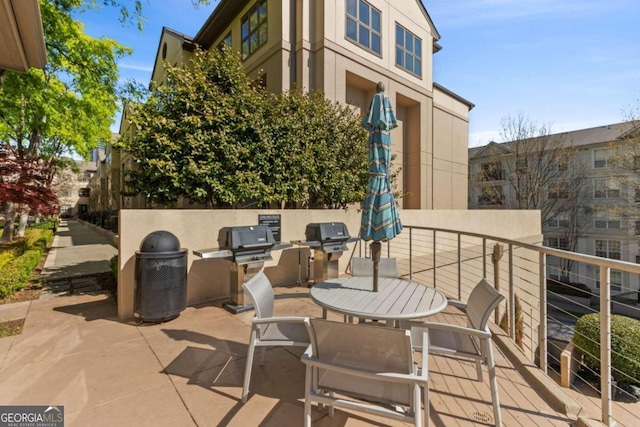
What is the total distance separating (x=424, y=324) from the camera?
255 centimetres

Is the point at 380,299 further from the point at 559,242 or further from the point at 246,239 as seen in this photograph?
the point at 559,242

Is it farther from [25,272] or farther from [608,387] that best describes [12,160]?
[608,387]

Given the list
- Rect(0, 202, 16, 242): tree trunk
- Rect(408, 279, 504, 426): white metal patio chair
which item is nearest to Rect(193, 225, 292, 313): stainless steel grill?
Rect(408, 279, 504, 426): white metal patio chair

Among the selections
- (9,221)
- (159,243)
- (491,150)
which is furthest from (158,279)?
(491,150)

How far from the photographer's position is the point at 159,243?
171 inches

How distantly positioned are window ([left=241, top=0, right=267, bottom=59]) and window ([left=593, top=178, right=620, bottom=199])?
27.6 m

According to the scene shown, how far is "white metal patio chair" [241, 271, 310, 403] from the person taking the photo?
255 cm

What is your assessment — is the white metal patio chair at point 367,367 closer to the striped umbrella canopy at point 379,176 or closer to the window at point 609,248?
the striped umbrella canopy at point 379,176

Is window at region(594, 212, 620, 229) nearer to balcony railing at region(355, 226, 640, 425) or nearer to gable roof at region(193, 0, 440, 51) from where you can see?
balcony railing at region(355, 226, 640, 425)

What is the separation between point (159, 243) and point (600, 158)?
110ft

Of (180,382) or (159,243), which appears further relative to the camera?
(159,243)

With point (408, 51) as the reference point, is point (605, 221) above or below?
below

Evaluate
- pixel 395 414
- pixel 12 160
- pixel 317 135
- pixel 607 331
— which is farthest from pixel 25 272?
pixel 607 331

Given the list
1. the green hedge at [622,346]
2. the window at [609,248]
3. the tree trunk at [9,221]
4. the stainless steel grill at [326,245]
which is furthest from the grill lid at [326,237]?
the window at [609,248]
